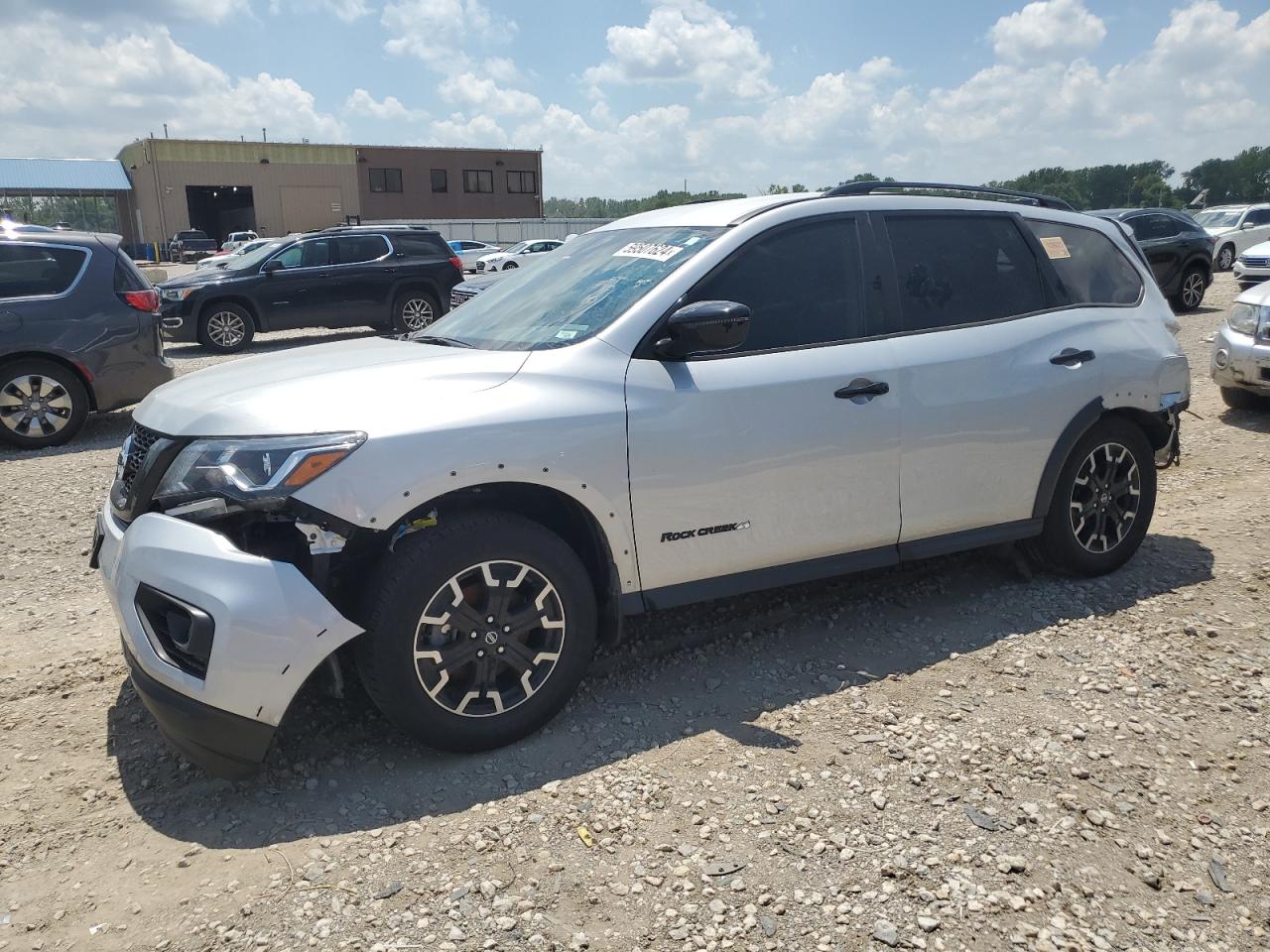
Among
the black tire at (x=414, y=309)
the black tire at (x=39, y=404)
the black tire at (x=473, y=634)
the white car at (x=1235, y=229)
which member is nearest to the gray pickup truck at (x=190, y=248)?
the black tire at (x=414, y=309)

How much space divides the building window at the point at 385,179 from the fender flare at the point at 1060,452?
2550 inches

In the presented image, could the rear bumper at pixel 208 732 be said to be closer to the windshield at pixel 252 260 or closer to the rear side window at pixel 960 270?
the rear side window at pixel 960 270

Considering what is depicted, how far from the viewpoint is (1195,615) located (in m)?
4.40

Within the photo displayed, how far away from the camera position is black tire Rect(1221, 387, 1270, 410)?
872 cm

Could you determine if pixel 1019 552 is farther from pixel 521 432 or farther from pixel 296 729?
pixel 296 729

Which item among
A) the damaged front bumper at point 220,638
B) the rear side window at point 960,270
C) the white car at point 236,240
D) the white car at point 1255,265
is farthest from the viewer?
the white car at point 236,240

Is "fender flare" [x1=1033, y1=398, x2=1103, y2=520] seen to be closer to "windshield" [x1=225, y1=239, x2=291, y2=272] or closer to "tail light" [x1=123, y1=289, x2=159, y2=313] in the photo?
"tail light" [x1=123, y1=289, x2=159, y2=313]

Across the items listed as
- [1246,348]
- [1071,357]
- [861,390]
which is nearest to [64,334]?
[861,390]

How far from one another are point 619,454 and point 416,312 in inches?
513

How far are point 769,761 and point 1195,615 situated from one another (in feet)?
7.82

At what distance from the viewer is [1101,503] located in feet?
15.5

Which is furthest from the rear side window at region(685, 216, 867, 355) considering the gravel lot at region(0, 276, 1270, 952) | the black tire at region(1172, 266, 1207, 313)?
the black tire at region(1172, 266, 1207, 313)

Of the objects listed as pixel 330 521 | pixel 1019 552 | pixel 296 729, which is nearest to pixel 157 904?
pixel 296 729

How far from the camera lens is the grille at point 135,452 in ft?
11.0
